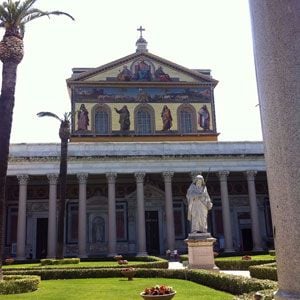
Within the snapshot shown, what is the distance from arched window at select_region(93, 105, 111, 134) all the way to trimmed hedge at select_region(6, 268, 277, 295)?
21.4 meters

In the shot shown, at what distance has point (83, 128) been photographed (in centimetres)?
3891

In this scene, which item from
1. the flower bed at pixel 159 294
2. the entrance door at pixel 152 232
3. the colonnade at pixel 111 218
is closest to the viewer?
the flower bed at pixel 159 294

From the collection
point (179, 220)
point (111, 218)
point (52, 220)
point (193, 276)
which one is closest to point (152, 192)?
point (179, 220)

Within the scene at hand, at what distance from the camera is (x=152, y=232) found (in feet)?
121

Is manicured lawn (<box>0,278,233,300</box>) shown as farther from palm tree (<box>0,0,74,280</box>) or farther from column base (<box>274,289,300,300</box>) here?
column base (<box>274,289,300,300</box>)

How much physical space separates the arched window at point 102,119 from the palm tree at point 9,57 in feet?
71.0

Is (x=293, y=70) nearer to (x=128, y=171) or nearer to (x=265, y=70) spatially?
(x=265, y=70)

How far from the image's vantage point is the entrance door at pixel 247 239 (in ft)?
122

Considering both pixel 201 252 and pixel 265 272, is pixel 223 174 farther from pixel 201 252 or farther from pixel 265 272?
pixel 265 272

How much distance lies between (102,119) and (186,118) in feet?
25.0

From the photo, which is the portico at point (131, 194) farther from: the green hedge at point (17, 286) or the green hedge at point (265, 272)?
the green hedge at point (17, 286)

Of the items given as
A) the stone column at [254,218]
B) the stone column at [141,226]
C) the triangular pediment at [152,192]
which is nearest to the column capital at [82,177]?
the stone column at [141,226]

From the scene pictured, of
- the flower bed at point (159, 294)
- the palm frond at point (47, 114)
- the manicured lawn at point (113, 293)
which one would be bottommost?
the manicured lawn at point (113, 293)

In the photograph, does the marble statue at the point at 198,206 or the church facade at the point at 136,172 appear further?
the church facade at the point at 136,172
